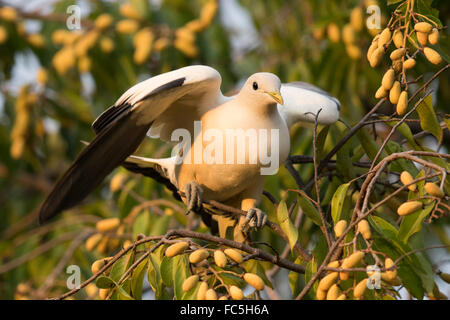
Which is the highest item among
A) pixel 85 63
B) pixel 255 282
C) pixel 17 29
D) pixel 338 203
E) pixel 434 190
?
pixel 17 29

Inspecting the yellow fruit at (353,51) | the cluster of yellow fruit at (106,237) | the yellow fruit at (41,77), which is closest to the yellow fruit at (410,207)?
the cluster of yellow fruit at (106,237)

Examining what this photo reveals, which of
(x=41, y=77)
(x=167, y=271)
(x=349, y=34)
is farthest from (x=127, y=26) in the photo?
(x=167, y=271)

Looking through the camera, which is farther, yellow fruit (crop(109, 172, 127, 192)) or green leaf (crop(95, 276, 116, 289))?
yellow fruit (crop(109, 172, 127, 192))

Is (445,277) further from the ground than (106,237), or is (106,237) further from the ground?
(445,277)

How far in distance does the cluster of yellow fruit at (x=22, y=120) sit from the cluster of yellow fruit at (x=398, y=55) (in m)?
4.14

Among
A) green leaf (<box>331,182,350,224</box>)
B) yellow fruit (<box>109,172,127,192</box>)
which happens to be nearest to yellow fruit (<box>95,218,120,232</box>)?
yellow fruit (<box>109,172,127,192</box>)

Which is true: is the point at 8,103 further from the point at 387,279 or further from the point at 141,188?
the point at 387,279

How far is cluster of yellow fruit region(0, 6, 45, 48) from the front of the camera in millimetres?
6152

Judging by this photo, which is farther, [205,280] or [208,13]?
[208,13]

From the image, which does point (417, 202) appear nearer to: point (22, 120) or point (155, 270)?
point (155, 270)

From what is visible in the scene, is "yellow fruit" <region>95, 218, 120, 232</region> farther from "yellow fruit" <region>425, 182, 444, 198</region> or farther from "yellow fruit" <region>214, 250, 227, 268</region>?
"yellow fruit" <region>425, 182, 444, 198</region>

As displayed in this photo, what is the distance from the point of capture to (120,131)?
3.07 metres

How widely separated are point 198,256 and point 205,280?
0.31 ft

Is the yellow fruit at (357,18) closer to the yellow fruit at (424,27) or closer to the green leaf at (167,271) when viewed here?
the yellow fruit at (424,27)
